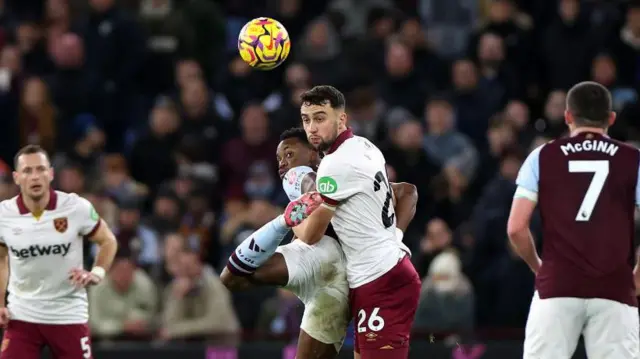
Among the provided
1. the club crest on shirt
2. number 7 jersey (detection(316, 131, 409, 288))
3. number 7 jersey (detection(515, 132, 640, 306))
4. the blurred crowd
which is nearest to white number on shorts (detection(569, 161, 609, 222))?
number 7 jersey (detection(515, 132, 640, 306))

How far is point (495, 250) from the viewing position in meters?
14.8

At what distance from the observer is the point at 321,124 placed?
934cm

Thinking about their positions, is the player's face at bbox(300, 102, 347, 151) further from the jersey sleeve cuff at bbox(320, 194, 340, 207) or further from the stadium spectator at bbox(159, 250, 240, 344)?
the stadium spectator at bbox(159, 250, 240, 344)

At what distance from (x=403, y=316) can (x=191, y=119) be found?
25.0ft

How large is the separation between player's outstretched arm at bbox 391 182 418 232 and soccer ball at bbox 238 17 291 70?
142cm

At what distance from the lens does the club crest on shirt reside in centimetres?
1120

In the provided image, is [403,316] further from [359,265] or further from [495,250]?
[495,250]

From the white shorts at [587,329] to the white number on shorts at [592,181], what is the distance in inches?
21.1

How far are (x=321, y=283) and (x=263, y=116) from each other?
664 cm

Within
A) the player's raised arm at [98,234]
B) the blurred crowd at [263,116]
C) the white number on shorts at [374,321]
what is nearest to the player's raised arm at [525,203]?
the white number on shorts at [374,321]

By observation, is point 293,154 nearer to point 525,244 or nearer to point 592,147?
point 525,244

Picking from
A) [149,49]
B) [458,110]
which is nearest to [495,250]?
[458,110]

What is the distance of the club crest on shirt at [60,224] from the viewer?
11203mm

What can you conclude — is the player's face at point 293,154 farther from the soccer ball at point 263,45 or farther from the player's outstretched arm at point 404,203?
the soccer ball at point 263,45
